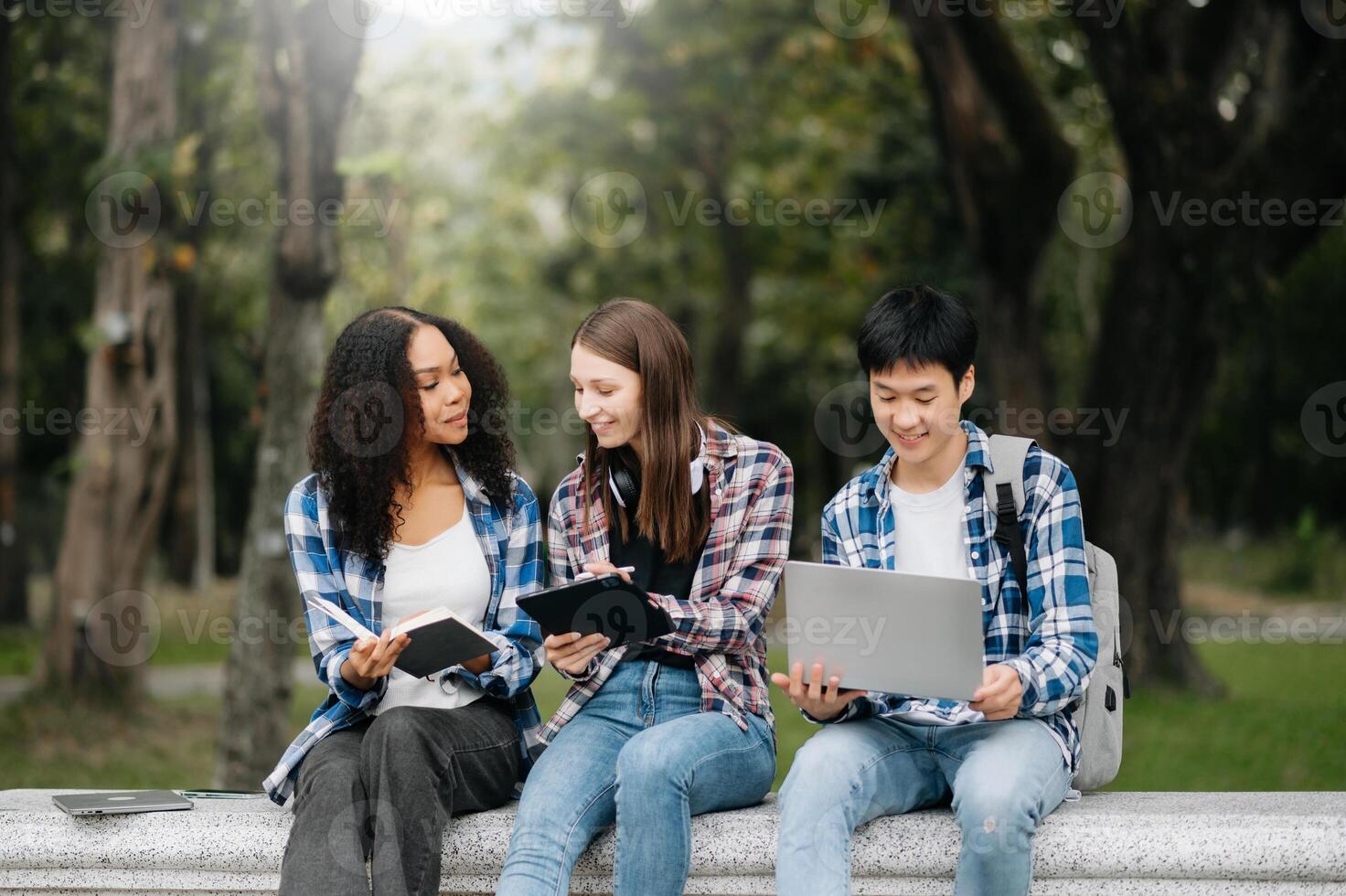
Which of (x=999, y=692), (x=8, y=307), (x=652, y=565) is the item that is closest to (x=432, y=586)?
(x=652, y=565)

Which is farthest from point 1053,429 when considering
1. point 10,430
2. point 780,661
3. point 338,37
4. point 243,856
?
point 10,430

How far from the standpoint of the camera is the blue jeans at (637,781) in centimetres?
291

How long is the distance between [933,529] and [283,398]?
399cm

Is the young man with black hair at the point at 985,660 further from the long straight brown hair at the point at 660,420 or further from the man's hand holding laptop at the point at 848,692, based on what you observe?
the long straight brown hair at the point at 660,420

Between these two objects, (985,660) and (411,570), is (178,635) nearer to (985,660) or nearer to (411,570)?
(411,570)

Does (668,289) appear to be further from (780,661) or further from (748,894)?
(748,894)

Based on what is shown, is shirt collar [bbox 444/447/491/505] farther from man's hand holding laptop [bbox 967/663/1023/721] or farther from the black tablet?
man's hand holding laptop [bbox 967/663/1023/721]

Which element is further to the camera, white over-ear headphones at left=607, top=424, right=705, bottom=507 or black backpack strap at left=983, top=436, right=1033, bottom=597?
white over-ear headphones at left=607, top=424, right=705, bottom=507

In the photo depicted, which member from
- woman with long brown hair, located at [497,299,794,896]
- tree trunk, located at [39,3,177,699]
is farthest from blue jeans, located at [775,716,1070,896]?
tree trunk, located at [39,3,177,699]

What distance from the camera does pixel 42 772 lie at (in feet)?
25.4

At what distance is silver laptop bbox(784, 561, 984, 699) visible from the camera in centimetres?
274

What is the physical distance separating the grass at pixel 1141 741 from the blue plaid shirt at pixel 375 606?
11.7ft

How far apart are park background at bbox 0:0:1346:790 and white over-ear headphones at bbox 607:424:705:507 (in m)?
0.62

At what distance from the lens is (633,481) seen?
3395 millimetres
